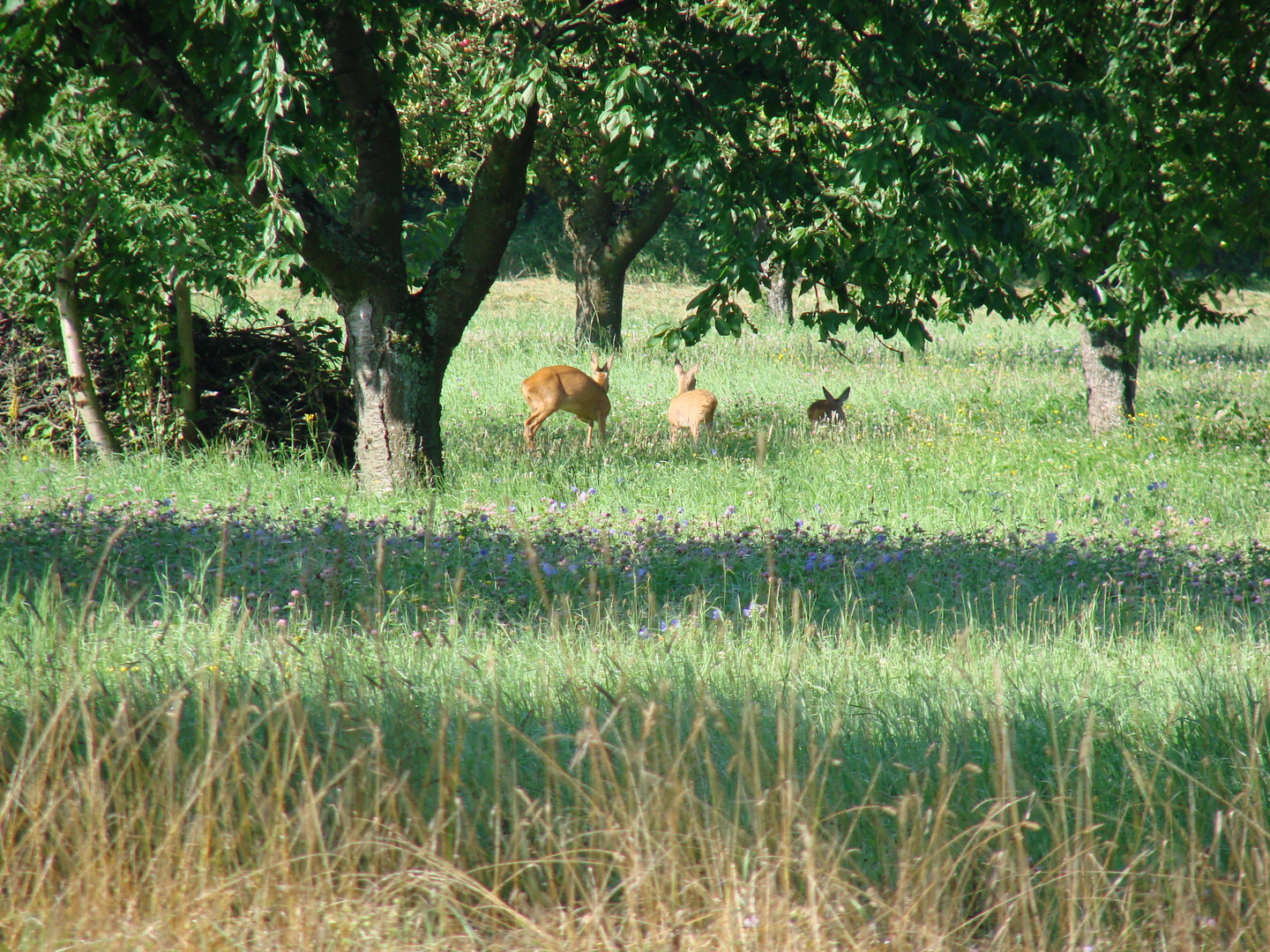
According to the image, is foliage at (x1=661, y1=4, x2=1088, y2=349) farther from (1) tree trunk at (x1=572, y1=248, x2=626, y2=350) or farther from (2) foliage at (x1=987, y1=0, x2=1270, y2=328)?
(1) tree trunk at (x1=572, y1=248, x2=626, y2=350)

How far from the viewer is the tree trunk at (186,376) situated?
9281 mm

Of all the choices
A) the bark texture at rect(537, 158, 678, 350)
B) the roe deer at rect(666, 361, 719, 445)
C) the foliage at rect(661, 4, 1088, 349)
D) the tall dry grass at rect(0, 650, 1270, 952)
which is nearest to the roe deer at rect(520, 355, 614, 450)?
the roe deer at rect(666, 361, 719, 445)

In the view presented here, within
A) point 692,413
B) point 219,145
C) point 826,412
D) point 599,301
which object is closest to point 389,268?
point 219,145

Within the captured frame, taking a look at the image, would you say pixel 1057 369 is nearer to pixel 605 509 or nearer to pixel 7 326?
pixel 605 509

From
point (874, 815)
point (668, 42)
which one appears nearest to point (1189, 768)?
point (874, 815)

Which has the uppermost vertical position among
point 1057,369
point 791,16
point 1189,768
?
point 791,16

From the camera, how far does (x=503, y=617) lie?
4781 mm

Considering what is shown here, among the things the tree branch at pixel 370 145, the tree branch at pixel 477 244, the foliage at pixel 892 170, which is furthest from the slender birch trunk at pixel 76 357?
the foliage at pixel 892 170

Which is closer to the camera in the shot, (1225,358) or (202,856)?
(202,856)

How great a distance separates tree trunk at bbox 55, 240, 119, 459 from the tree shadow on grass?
284cm

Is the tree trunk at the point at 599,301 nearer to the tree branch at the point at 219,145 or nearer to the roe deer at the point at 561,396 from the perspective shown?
the roe deer at the point at 561,396

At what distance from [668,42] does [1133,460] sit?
233 inches

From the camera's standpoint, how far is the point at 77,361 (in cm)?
895

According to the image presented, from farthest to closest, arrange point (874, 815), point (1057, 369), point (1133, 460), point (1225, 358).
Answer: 1. point (1225, 358)
2. point (1057, 369)
3. point (1133, 460)
4. point (874, 815)
